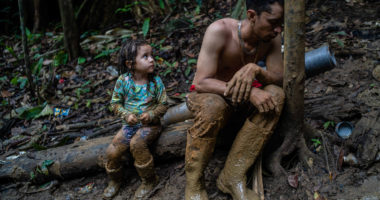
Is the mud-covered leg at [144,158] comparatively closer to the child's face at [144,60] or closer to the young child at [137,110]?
the young child at [137,110]

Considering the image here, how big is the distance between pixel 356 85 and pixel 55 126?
441 cm

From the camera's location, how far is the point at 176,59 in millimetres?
6090

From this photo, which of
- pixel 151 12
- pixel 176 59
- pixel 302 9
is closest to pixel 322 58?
pixel 302 9

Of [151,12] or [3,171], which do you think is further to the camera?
[151,12]

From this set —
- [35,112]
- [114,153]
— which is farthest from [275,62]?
[35,112]

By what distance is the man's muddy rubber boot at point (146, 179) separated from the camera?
3.04 m

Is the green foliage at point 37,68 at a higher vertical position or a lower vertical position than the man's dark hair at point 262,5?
lower

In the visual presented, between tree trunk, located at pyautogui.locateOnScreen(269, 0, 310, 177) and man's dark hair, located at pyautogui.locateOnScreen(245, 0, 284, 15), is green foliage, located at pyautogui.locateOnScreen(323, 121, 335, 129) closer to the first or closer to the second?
tree trunk, located at pyautogui.locateOnScreen(269, 0, 310, 177)

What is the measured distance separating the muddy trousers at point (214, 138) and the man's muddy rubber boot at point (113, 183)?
88 centimetres

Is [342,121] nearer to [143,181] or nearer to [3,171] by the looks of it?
[143,181]

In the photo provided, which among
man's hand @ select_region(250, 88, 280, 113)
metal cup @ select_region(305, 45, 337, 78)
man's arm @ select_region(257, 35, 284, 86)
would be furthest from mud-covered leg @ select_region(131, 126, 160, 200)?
metal cup @ select_region(305, 45, 337, 78)

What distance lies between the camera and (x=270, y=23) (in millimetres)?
2656

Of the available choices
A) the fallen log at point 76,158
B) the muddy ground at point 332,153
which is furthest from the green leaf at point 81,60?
the fallen log at point 76,158

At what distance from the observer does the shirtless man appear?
259 cm
